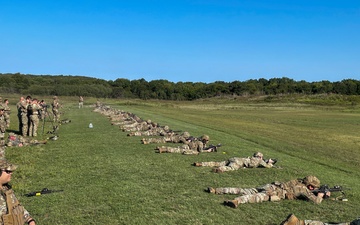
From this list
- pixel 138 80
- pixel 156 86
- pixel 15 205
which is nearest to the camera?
pixel 15 205

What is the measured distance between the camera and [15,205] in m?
6.60

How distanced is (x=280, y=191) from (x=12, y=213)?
8.04 metres

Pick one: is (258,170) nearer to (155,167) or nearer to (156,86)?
(155,167)

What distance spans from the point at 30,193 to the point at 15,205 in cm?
473

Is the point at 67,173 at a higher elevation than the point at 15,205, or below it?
below

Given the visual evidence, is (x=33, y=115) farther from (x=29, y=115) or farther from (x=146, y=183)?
(x=146, y=183)

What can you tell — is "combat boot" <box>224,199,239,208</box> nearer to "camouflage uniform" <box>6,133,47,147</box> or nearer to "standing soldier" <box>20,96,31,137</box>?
"camouflage uniform" <box>6,133,47,147</box>

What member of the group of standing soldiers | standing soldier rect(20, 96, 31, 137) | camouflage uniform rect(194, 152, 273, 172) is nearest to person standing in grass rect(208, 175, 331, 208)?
camouflage uniform rect(194, 152, 273, 172)

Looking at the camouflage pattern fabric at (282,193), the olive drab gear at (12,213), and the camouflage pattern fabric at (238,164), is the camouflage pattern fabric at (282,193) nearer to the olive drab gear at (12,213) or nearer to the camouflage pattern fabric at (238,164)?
the camouflage pattern fabric at (238,164)

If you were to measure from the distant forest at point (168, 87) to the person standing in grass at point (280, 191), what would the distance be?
121 m

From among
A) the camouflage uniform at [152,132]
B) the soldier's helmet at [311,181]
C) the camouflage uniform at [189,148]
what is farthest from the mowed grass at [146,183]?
the camouflage uniform at [152,132]

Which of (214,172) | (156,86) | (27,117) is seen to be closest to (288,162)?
(214,172)

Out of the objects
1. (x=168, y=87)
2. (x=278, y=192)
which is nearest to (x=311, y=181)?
(x=278, y=192)

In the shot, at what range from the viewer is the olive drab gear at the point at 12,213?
6344 mm
